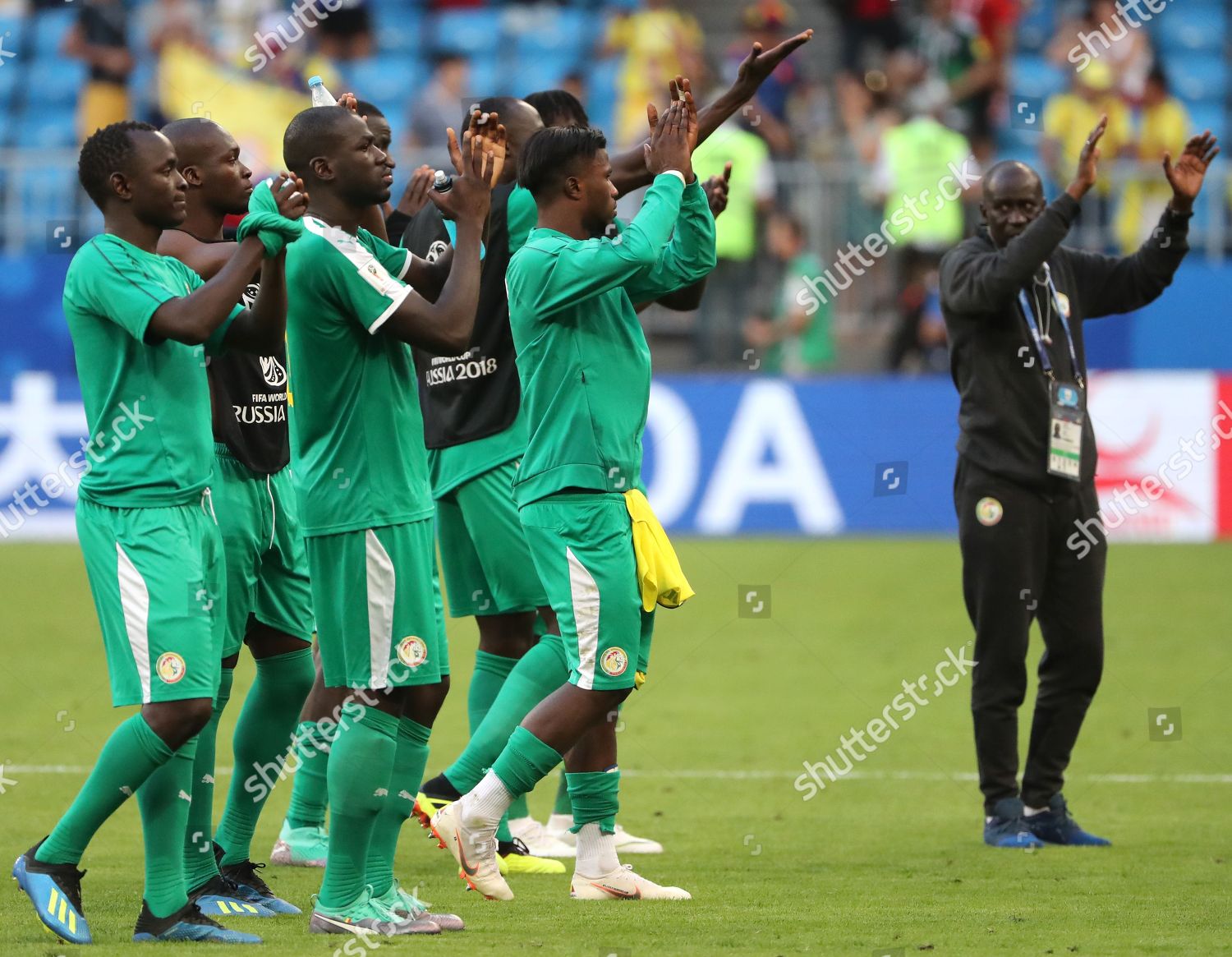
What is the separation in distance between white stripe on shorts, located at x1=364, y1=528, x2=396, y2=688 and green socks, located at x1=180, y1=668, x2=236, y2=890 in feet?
2.47

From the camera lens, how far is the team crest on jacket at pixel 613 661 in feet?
18.3

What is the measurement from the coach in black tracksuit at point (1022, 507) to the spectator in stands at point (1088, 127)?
9.37 metres

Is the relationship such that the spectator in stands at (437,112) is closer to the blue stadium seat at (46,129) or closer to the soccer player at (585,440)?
the blue stadium seat at (46,129)

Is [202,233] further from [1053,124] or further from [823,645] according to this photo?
[1053,124]

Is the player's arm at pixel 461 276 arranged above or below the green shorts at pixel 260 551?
above

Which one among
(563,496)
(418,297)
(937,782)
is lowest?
(937,782)

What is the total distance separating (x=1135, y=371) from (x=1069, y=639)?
8709 millimetres

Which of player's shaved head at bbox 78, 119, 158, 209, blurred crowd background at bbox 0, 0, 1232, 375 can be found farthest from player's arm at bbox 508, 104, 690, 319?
blurred crowd background at bbox 0, 0, 1232, 375

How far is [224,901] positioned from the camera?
18.3ft

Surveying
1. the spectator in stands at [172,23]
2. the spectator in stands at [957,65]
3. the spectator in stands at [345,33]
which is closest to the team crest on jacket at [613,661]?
the spectator in stands at [957,65]

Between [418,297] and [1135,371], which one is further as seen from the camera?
[1135,371]

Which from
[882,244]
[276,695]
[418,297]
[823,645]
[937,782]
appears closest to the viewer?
[418,297]

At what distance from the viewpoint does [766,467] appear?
49.7 ft

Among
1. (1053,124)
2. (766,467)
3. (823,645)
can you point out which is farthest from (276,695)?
(1053,124)
